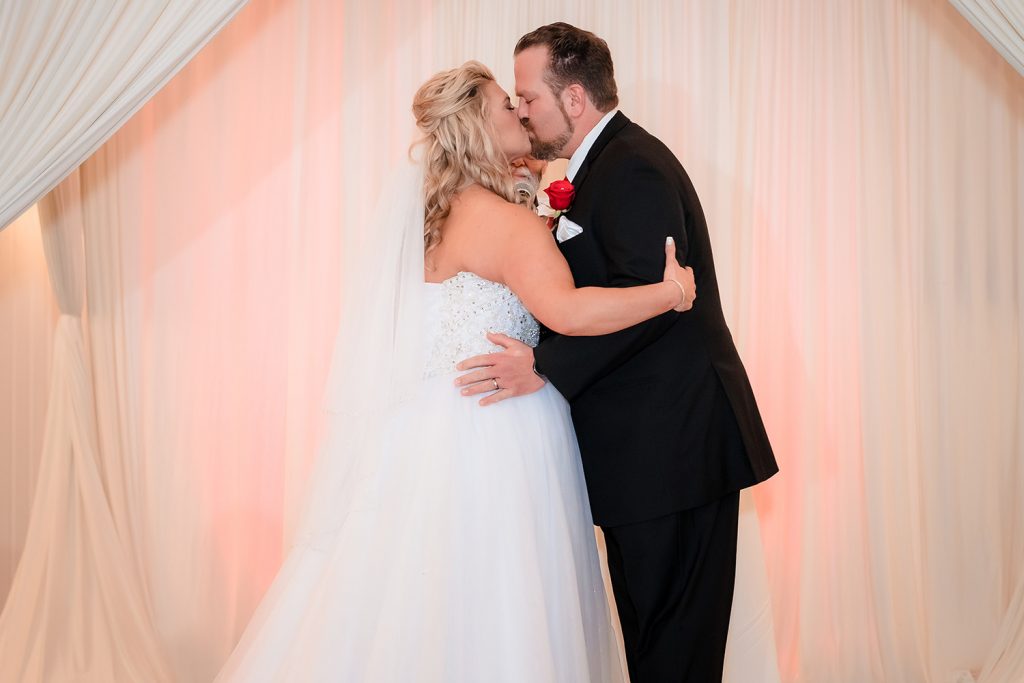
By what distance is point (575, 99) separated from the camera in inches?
99.9

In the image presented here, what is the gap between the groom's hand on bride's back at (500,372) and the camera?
230cm

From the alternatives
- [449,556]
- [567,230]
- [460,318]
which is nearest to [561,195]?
[567,230]

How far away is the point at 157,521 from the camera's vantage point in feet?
10.9

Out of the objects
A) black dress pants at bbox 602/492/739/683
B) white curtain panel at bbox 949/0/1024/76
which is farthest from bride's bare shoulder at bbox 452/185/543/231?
white curtain panel at bbox 949/0/1024/76

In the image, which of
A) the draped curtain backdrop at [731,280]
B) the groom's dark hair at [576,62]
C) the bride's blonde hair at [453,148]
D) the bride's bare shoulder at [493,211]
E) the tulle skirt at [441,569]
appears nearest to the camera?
the tulle skirt at [441,569]

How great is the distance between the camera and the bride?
6.85 feet

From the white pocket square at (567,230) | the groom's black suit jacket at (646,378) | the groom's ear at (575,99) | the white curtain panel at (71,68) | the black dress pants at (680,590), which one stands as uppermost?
the white curtain panel at (71,68)

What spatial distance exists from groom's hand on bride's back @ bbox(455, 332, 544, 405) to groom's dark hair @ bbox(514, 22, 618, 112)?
75 cm

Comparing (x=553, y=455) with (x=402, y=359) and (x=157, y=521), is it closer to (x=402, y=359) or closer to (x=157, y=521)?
(x=402, y=359)

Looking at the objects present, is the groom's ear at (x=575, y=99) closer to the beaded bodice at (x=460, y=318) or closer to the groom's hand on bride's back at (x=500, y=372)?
the beaded bodice at (x=460, y=318)

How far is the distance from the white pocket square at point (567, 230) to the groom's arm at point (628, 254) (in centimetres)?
7

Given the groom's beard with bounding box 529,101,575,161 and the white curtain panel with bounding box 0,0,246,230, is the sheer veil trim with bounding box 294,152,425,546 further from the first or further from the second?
the white curtain panel with bounding box 0,0,246,230

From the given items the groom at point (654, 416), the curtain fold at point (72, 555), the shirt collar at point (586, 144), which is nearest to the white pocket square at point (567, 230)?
the groom at point (654, 416)

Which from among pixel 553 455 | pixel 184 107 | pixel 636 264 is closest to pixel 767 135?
pixel 636 264
